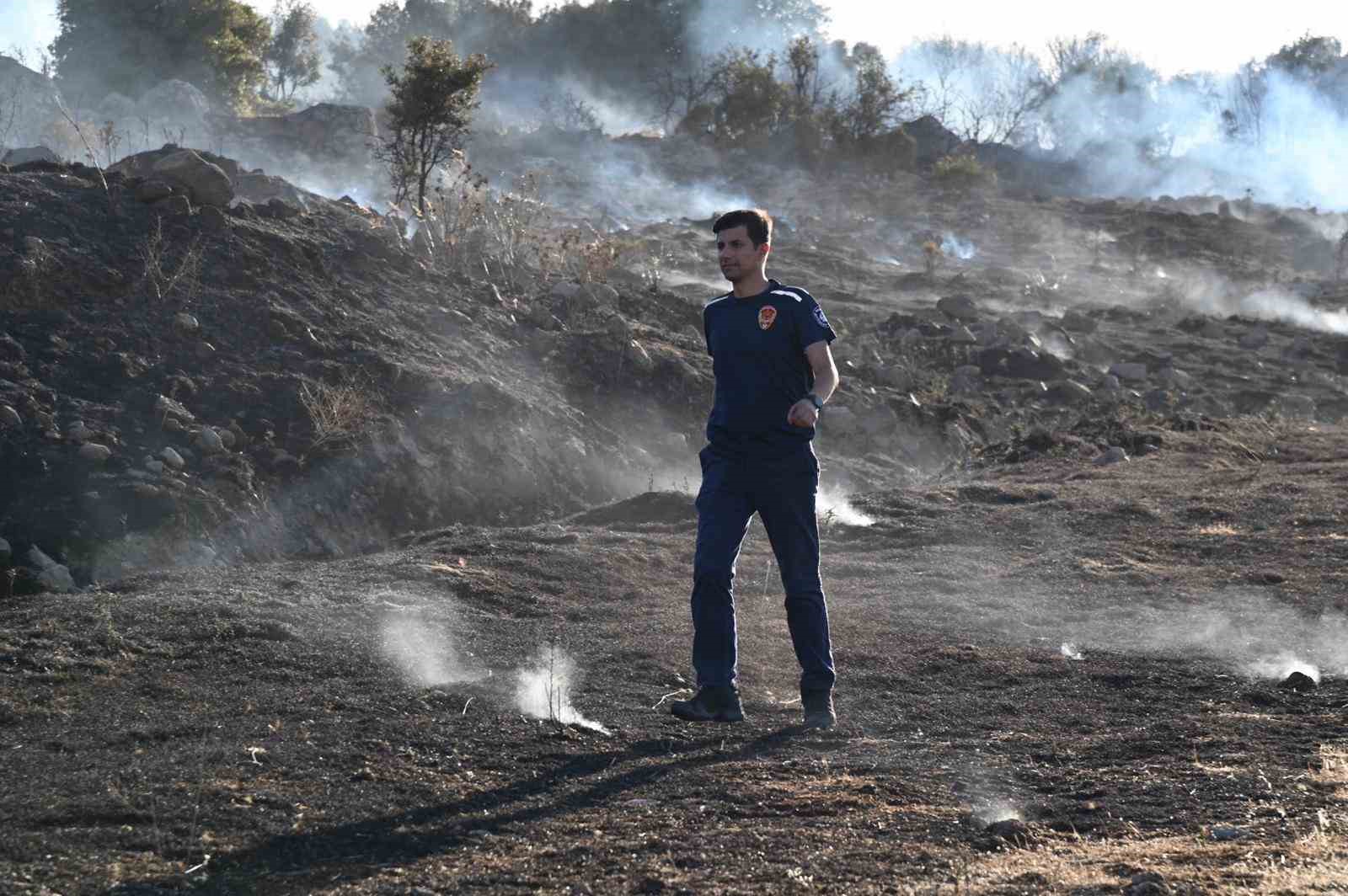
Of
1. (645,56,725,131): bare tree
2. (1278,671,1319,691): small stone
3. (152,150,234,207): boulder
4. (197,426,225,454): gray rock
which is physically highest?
(645,56,725,131): bare tree

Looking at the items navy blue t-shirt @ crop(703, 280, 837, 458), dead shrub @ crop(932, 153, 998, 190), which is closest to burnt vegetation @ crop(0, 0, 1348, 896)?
navy blue t-shirt @ crop(703, 280, 837, 458)

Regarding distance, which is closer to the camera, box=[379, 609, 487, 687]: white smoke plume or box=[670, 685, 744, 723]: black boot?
box=[670, 685, 744, 723]: black boot

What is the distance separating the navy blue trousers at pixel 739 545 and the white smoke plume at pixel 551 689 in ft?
1.28

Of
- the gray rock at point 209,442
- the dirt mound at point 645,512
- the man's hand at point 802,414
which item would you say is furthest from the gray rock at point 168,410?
the man's hand at point 802,414

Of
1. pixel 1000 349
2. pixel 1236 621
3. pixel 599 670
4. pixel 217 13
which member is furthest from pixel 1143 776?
pixel 217 13

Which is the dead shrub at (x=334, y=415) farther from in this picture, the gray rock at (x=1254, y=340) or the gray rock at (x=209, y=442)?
the gray rock at (x=1254, y=340)

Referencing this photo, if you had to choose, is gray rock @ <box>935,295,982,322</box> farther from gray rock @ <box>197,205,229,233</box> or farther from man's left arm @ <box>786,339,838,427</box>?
man's left arm @ <box>786,339,838,427</box>

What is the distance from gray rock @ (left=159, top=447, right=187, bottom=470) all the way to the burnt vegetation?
0.07 metres

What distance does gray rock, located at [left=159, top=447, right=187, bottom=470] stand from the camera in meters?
7.57

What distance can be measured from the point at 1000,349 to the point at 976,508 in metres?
7.26

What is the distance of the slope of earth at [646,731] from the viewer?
290 centimetres

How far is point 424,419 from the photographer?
9.10 meters

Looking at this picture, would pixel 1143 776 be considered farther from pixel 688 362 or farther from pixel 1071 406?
pixel 1071 406

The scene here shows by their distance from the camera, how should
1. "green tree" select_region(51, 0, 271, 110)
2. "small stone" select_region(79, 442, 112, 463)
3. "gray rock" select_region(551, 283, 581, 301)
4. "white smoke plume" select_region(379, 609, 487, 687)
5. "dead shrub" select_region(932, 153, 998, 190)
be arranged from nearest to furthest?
"white smoke plume" select_region(379, 609, 487, 687)
"small stone" select_region(79, 442, 112, 463)
"gray rock" select_region(551, 283, 581, 301)
"green tree" select_region(51, 0, 271, 110)
"dead shrub" select_region(932, 153, 998, 190)
